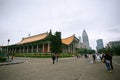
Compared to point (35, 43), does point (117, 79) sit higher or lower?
lower

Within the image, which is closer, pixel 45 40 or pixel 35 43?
pixel 45 40

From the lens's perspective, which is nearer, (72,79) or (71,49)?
(72,79)

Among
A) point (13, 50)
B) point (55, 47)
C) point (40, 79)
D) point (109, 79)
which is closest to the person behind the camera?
point (109, 79)

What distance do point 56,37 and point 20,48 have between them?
1206 inches

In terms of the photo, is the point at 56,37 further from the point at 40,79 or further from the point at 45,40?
the point at 40,79

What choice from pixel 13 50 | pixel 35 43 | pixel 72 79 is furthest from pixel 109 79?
pixel 13 50

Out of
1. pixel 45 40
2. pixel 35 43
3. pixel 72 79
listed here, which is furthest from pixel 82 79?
pixel 35 43

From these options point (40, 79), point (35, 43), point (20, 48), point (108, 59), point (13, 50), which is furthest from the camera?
point (13, 50)

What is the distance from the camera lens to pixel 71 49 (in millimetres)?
61250

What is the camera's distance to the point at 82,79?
6.33 meters

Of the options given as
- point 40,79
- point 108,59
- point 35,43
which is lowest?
point 40,79

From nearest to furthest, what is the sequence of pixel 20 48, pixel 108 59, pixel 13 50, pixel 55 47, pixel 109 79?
pixel 109 79 → pixel 108 59 → pixel 55 47 → pixel 20 48 → pixel 13 50

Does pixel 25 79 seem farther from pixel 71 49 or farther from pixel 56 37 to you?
pixel 71 49

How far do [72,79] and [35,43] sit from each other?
138 ft
